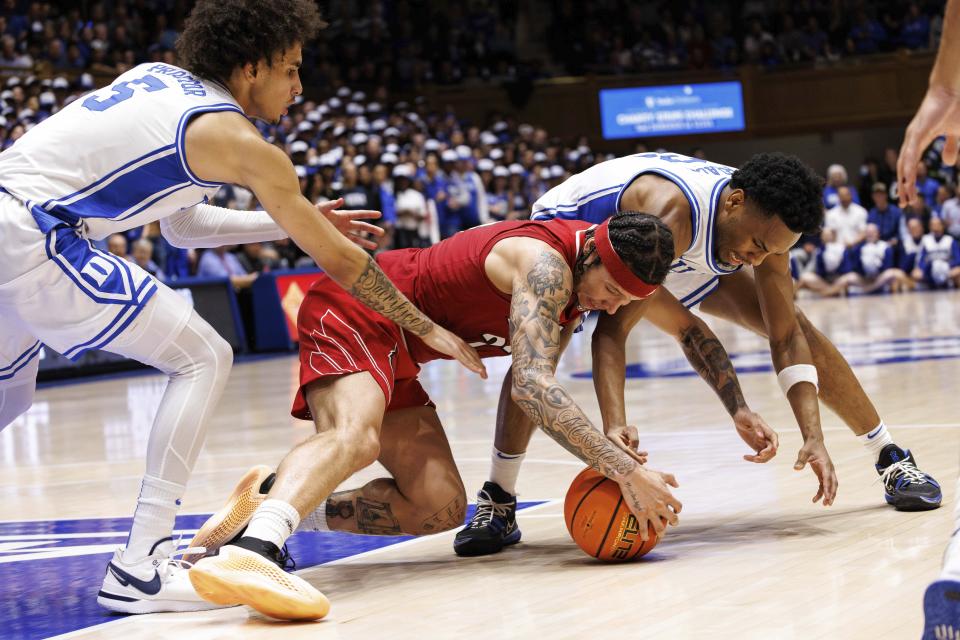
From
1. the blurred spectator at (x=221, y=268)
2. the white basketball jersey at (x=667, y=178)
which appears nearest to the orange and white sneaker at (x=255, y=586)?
the white basketball jersey at (x=667, y=178)

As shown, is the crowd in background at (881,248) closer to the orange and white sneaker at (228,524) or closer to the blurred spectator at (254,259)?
the blurred spectator at (254,259)

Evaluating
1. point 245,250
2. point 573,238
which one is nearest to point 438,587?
point 573,238

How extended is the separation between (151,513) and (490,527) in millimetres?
1225

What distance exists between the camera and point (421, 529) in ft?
14.9

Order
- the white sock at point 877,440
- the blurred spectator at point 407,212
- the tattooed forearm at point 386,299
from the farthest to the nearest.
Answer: the blurred spectator at point 407,212
the white sock at point 877,440
the tattooed forearm at point 386,299

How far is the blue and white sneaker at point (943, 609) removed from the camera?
2.30m

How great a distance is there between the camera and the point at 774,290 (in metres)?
4.90

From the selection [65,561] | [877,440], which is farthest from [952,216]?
[65,561]

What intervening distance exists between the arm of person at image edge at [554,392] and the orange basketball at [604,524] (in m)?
0.06

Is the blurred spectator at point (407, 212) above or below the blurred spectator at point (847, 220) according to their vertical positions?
above

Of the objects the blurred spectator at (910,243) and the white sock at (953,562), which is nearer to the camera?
the white sock at (953,562)

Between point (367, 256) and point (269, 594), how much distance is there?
1.10 m

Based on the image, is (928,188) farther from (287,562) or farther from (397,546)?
(287,562)

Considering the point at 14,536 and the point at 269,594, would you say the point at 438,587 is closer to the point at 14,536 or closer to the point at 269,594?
the point at 269,594
